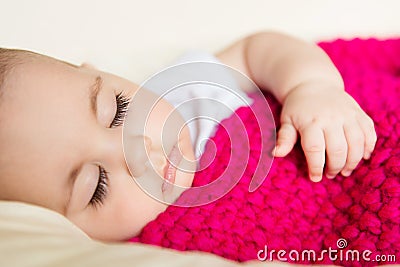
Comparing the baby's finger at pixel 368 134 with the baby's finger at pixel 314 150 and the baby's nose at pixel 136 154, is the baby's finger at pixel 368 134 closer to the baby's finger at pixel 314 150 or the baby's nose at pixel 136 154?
the baby's finger at pixel 314 150

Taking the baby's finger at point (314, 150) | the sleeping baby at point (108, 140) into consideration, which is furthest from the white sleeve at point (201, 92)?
the baby's finger at point (314, 150)

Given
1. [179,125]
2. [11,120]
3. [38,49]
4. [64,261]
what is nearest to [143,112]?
[179,125]

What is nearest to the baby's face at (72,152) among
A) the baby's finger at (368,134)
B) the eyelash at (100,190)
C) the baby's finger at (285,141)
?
the eyelash at (100,190)

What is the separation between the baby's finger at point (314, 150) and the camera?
2.33 ft

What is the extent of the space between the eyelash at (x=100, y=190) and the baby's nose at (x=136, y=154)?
0.10ft

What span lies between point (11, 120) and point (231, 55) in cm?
42

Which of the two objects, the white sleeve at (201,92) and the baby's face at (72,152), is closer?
the baby's face at (72,152)

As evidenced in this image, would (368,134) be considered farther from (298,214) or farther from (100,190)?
(100,190)

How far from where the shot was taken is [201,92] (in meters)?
0.83

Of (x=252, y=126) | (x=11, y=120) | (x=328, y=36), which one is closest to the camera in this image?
(x=11, y=120)

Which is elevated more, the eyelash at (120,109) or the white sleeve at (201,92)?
the eyelash at (120,109)

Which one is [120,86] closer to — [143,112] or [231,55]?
[143,112]

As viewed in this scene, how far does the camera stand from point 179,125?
0.76m

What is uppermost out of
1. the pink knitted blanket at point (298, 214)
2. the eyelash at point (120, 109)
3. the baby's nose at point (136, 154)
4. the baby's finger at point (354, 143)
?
the eyelash at point (120, 109)
